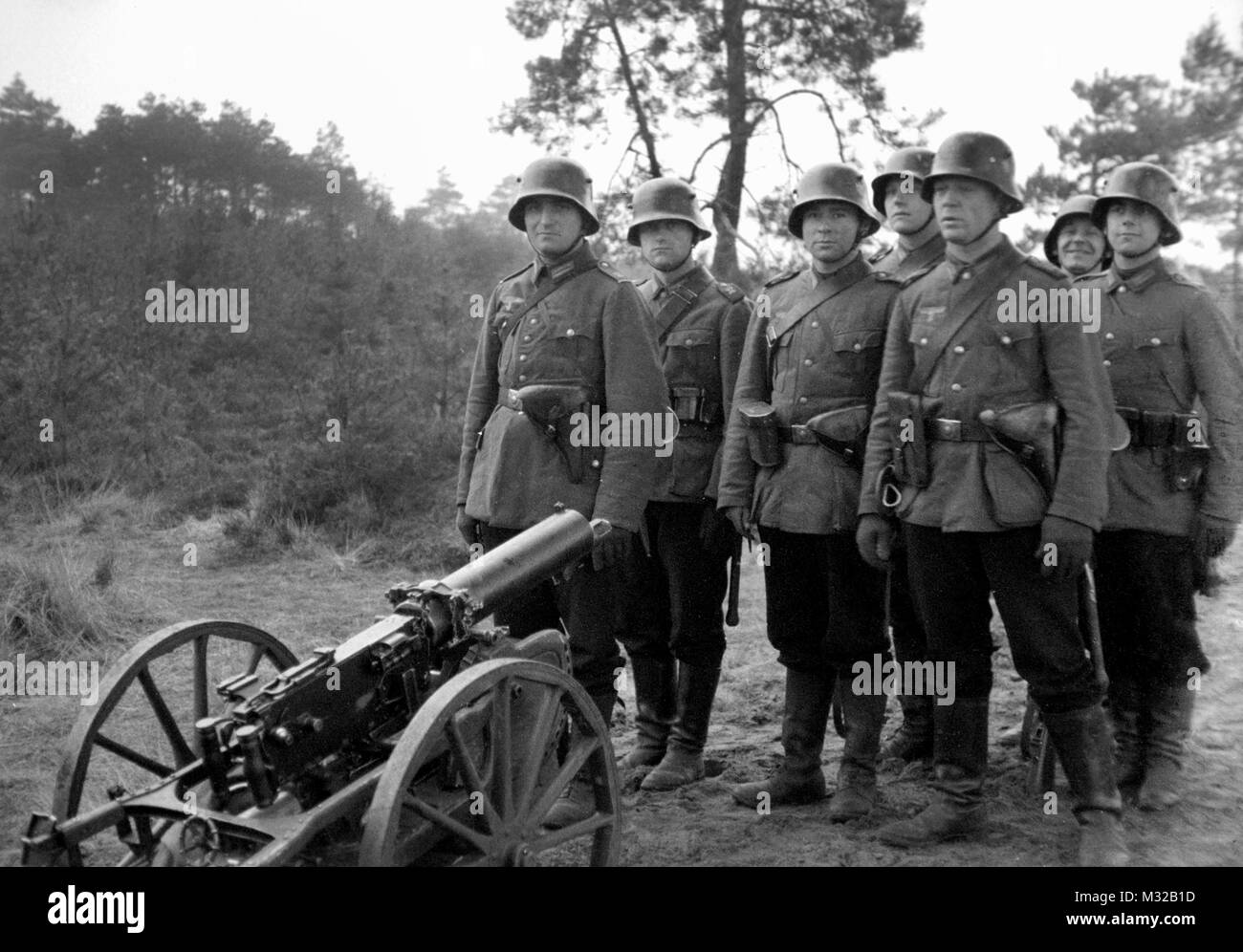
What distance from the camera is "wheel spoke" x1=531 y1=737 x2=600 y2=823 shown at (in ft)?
11.1

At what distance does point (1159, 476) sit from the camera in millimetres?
4586

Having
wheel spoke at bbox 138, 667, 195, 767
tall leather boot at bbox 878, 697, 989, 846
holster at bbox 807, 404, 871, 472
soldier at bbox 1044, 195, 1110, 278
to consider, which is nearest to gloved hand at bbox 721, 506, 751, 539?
holster at bbox 807, 404, 871, 472

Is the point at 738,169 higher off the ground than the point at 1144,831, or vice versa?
the point at 738,169

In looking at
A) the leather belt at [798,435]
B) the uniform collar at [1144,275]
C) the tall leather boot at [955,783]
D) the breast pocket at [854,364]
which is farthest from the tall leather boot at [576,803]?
the uniform collar at [1144,275]

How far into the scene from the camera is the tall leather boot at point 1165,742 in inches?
180

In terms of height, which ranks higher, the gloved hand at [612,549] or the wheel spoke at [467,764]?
the gloved hand at [612,549]

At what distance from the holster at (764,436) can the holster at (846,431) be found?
15cm

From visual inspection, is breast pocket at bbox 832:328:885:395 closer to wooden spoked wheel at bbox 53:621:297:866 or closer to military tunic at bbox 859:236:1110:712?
military tunic at bbox 859:236:1110:712

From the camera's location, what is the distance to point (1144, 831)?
438 cm

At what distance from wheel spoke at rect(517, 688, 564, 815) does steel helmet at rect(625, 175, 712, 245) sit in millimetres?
2627

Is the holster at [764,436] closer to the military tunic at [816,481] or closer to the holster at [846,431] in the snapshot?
the military tunic at [816,481]
